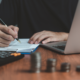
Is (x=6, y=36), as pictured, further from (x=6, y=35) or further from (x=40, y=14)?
(x=40, y=14)

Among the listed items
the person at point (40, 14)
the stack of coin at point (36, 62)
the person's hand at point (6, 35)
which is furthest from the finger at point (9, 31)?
the person at point (40, 14)

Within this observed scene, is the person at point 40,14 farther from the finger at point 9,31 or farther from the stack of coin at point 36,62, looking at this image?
the stack of coin at point 36,62

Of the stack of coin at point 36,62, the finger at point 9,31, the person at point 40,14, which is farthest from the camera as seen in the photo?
the person at point 40,14

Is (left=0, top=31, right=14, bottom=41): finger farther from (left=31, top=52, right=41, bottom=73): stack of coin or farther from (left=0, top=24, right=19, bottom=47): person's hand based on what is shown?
(left=31, top=52, right=41, bottom=73): stack of coin

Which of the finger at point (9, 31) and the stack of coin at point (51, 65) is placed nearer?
the stack of coin at point (51, 65)

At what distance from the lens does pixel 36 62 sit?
318 mm

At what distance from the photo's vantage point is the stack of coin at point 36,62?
314mm

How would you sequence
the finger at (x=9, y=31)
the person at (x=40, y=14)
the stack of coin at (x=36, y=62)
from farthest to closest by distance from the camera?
1. the person at (x=40, y=14)
2. the finger at (x=9, y=31)
3. the stack of coin at (x=36, y=62)

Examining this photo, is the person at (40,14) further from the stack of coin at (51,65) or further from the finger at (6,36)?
the stack of coin at (51,65)

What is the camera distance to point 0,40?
0.78m

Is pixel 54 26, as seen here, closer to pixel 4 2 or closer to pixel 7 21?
pixel 7 21

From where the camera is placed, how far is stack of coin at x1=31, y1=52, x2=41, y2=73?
314mm

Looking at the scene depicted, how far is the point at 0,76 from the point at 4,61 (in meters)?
0.10

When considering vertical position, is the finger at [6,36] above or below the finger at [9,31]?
below
